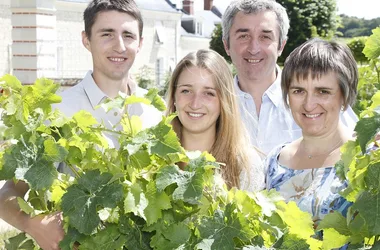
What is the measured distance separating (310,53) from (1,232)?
432 cm

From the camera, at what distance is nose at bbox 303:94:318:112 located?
238 cm

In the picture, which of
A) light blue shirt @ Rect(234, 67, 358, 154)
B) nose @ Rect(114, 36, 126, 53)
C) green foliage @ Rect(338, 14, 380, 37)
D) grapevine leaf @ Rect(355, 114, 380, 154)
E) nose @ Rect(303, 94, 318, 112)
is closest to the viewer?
grapevine leaf @ Rect(355, 114, 380, 154)

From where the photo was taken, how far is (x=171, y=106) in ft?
9.50

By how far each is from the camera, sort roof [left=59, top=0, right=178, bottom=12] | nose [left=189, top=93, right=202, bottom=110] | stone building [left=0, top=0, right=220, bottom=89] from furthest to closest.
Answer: roof [left=59, top=0, right=178, bottom=12] < stone building [left=0, top=0, right=220, bottom=89] < nose [left=189, top=93, right=202, bottom=110]

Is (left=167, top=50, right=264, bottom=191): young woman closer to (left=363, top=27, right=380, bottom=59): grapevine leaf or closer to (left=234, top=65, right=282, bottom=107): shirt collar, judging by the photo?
(left=234, top=65, right=282, bottom=107): shirt collar

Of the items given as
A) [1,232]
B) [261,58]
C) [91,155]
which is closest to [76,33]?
[1,232]

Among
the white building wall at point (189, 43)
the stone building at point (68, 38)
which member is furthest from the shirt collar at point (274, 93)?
the white building wall at point (189, 43)

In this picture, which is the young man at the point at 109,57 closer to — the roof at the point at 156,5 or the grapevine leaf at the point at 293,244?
the grapevine leaf at the point at 293,244

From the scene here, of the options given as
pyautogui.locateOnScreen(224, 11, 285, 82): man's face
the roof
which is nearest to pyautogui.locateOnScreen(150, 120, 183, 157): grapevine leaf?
pyautogui.locateOnScreen(224, 11, 285, 82): man's face

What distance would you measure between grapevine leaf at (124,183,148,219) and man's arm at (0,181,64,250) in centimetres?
26

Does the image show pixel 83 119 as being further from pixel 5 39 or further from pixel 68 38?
pixel 68 38

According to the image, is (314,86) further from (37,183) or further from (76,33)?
(76,33)

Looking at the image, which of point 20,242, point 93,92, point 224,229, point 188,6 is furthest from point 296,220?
point 188,6

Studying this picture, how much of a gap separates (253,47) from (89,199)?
6.78 feet
